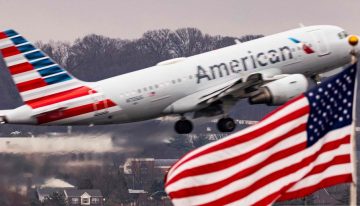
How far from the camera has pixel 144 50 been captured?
142 m

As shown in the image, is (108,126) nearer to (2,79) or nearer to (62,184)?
(62,184)

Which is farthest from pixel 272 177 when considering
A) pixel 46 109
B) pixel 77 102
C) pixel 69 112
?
pixel 77 102

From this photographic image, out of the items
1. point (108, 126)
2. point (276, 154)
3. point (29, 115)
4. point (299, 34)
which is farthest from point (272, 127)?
point (108, 126)

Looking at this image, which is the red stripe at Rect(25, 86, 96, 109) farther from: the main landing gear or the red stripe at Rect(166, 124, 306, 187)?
the red stripe at Rect(166, 124, 306, 187)

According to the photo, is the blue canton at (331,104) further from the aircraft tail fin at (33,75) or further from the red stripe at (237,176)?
the aircraft tail fin at (33,75)

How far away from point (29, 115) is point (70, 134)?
7.89 m

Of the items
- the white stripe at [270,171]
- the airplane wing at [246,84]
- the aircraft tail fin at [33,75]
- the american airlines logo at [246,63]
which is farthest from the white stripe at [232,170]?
the american airlines logo at [246,63]

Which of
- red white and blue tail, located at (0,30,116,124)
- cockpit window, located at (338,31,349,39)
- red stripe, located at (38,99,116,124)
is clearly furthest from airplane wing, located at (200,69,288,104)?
red stripe, located at (38,99,116,124)

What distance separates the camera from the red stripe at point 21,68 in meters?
63.3

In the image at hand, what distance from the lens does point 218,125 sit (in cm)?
6831

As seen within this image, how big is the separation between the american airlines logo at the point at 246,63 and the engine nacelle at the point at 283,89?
188cm

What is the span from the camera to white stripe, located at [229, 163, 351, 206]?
22.0 meters

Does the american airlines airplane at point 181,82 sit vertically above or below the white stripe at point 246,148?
below

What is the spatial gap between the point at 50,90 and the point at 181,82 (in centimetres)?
782
